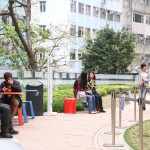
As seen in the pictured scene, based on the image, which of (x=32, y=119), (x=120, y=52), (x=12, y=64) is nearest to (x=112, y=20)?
(x=120, y=52)

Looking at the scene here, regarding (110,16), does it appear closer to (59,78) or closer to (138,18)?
(138,18)

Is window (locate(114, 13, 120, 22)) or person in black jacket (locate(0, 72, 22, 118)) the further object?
window (locate(114, 13, 120, 22))

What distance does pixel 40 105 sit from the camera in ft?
49.2

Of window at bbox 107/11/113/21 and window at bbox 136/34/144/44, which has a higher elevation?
window at bbox 107/11/113/21

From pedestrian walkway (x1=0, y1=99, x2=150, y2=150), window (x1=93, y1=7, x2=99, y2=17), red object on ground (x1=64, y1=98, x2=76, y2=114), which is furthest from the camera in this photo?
window (x1=93, y1=7, x2=99, y2=17)

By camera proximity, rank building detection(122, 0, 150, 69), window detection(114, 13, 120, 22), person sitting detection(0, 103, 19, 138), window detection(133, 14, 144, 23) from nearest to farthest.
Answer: person sitting detection(0, 103, 19, 138) < window detection(114, 13, 120, 22) < building detection(122, 0, 150, 69) < window detection(133, 14, 144, 23)

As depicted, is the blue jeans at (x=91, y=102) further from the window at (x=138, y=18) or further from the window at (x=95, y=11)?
the window at (x=138, y=18)

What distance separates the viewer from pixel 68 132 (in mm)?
11445

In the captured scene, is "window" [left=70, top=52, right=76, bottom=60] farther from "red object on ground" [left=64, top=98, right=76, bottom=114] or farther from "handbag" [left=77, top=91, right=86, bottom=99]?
"red object on ground" [left=64, top=98, right=76, bottom=114]

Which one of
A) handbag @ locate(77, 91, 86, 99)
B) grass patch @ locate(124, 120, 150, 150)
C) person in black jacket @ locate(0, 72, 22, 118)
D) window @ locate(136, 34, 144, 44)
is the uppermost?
window @ locate(136, 34, 144, 44)

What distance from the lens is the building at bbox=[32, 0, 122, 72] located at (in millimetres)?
→ 53156

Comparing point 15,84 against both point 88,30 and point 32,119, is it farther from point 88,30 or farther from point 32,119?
point 88,30

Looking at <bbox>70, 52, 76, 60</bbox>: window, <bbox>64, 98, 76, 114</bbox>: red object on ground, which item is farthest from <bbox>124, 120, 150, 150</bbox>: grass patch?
<bbox>70, 52, 76, 60</bbox>: window

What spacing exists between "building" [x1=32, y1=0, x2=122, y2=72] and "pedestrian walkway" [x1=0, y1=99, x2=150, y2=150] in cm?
3550
